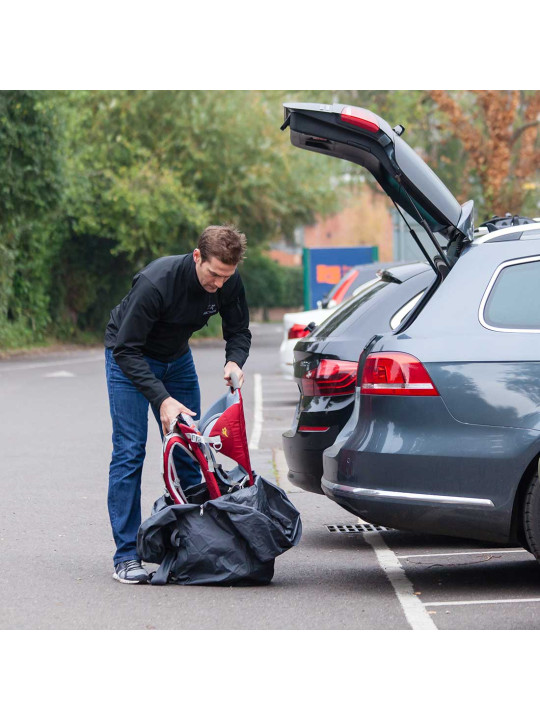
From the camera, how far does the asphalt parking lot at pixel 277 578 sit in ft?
16.7

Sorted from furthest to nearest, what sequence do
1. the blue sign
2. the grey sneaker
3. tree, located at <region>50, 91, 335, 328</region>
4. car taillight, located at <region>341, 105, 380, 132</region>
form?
1. tree, located at <region>50, 91, 335, 328</region>
2. the blue sign
3. the grey sneaker
4. car taillight, located at <region>341, 105, 380, 132</region>

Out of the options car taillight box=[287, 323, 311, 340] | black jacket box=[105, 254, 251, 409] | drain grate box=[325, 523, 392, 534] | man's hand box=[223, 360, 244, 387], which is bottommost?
drain grate box=[325, 523, 392, 534]

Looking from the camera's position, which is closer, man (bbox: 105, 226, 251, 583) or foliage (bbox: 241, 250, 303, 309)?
man (bbox: 105, 226, 251, 583)

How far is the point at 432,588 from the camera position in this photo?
5.75m

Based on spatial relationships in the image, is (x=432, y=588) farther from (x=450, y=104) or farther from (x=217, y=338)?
(x=217, y=338)

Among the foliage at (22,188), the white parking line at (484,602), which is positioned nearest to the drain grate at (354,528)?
the white parking line at (484,602)

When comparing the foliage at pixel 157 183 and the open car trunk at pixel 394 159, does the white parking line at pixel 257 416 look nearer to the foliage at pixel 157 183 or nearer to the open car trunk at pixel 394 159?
the open car trunk at pixel 394 159

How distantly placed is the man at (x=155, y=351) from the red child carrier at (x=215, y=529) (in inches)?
5.7

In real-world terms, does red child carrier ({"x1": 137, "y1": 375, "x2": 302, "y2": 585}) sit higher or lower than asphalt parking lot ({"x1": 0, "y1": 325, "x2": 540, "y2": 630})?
higher

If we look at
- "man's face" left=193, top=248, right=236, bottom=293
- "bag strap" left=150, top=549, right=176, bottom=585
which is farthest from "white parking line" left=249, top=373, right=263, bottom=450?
"man's face" left=193, top=248, right=236, bottom=293

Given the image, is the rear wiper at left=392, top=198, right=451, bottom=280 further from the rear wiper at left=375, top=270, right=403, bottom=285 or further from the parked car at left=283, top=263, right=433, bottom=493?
the rear wiper at left=375, top=270, right=403, bottom=285

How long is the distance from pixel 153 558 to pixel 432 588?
4.33ft

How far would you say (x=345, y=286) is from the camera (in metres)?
17.7

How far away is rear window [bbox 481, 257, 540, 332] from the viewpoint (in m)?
5.46
